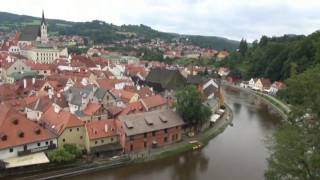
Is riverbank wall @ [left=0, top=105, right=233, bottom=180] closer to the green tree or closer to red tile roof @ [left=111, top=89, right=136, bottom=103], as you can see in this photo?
the green tree

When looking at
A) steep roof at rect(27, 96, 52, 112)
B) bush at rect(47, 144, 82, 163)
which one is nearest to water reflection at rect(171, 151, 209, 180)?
bush at rect(47, 144, 82, 163)

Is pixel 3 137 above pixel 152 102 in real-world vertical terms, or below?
below

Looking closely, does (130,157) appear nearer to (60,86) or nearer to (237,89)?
(60,86)

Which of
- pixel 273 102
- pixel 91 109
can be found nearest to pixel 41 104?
pixel 91 109

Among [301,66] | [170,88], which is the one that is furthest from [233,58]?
[170,88]

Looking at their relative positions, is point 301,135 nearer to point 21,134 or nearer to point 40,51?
point 21,134

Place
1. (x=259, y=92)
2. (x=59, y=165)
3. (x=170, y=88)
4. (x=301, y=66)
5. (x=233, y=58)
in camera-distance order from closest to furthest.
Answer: (x=59, y=165) → (x=170, y=88) → (x=301, y=66) → (x=259, y=92) → (x=233, y=58)
